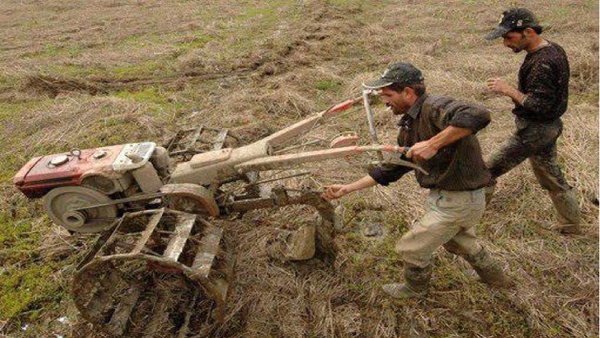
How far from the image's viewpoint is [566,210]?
12.5 feet

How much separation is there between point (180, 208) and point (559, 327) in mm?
3101

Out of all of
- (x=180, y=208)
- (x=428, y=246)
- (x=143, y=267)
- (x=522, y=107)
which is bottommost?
(x=143, y=267)

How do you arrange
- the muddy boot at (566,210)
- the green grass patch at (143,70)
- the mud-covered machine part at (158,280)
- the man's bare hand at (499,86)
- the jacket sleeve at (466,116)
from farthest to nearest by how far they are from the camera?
the green grass patch at (143,70), the muddy boot at (566,210), the man's bare hand at (499,86), the mud-covered machine part at (158,280), the jacket sleeve at (466,116)

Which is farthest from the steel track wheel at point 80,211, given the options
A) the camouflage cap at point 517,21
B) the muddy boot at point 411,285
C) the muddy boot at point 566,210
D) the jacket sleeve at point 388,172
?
the muddy boot at point 566,210

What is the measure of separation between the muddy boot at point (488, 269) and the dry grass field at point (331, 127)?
0.43 feet

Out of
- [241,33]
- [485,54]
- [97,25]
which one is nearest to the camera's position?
[485,54]

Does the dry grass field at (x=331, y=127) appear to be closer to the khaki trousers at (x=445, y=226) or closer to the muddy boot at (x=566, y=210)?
the muddy boot at (x=566, y=210)

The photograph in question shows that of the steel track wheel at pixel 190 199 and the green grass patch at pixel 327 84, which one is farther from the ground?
the steel track wheel at pixel 190 199

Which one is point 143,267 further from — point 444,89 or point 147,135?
point 444,89

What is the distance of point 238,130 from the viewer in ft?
20.8

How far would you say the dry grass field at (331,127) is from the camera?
339 centimetres

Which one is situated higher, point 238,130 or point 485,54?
point 238,130

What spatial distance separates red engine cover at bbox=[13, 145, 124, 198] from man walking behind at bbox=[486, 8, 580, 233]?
3.32 metres


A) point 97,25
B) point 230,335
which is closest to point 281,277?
point 230,335
